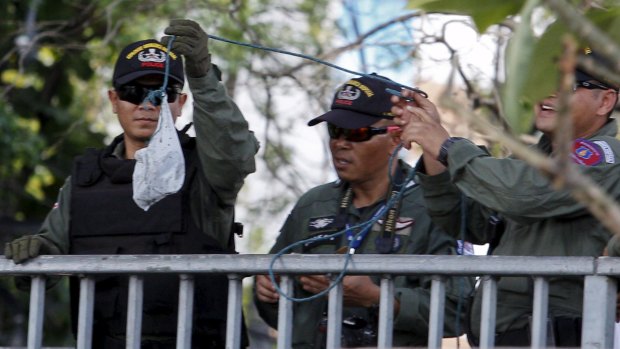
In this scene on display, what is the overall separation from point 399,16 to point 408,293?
3453 millimetres

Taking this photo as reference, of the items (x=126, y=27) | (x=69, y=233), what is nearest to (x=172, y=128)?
(x=69, y=233)

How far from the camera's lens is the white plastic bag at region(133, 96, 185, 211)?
177 inches

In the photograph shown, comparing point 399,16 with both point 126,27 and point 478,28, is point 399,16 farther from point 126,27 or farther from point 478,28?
point 478,28

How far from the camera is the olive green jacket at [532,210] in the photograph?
3965mm

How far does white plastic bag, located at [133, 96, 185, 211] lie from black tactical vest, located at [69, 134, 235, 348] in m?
0.20

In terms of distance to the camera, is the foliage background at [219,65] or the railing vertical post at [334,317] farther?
the foliage background at [219,65]

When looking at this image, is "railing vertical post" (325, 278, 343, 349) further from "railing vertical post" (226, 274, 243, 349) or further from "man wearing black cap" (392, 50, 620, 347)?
"man wearing black cap" (392, 50, 620, 347)

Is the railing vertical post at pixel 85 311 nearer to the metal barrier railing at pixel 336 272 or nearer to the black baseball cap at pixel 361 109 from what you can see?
the metal barrier railing at pixel 336 272

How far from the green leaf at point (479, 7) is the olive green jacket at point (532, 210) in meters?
1.80

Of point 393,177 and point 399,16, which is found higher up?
point 399,16

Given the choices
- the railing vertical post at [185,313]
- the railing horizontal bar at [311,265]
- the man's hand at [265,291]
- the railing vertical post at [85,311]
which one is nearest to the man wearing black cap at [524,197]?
the railing horizontal bar at [311,265]

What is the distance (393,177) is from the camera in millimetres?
5047

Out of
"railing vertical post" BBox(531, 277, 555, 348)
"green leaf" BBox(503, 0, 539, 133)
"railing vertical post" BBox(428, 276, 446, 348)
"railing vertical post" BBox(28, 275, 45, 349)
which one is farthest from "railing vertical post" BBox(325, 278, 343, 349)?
"green leaf" BBox(503, 0, 539, 133)

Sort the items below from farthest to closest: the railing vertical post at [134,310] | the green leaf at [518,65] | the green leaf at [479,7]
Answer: the railing vertical post at [134,310]
the green leaf at [479,7]
the green leaf at [518,65]
